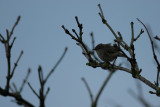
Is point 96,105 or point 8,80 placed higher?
point 96,105

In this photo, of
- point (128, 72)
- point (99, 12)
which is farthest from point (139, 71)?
point (99, 12)

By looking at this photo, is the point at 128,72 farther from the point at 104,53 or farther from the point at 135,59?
the point at 104,53

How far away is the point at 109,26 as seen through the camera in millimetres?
4629

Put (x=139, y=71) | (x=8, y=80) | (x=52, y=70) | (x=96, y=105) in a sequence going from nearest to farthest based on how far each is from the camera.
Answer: (x=96, y=105)
(x=52, y=70)
(x=8, y=80)
(x=139, y=71)

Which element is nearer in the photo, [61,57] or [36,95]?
[36,95]

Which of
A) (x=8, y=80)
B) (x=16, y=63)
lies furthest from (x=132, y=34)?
(x=8, y=80)

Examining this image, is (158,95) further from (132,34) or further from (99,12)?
(99,12)

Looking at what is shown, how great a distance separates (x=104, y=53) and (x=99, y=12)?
3.54 m

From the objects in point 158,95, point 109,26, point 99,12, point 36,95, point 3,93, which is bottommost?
point 3,93

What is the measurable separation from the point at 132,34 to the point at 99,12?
3.20ft

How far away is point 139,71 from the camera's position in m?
4.04

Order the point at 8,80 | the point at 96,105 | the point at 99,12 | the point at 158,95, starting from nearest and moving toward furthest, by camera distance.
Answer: the point at 96,105, the point at 8,80, the point at 158,95, the point at 99,12

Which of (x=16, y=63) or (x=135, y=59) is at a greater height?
(x=135, y=59)

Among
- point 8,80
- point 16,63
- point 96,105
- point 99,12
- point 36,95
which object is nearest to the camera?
point 96,105
